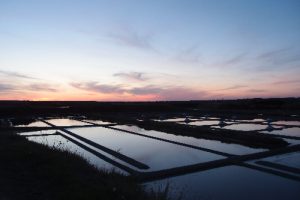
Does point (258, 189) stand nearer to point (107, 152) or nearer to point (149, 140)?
point (107, 152)

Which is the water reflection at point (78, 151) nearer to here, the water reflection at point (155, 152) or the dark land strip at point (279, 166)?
the water reflection at point (155, 152)

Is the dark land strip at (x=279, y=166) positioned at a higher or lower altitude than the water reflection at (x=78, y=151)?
lower

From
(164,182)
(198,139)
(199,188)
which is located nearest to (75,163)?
(164,182)

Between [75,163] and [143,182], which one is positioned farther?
[75,163]

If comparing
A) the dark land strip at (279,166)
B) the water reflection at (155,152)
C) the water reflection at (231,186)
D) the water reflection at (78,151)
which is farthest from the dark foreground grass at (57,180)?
the dark land strip at (279,166)

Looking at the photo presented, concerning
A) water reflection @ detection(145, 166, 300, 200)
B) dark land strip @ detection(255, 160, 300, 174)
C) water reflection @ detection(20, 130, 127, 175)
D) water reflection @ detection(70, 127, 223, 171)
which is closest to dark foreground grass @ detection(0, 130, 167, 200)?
water reflection @ detection(20, 130, 127, 175)

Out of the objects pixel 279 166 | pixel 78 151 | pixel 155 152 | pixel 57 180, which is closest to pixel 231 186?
pixel 279 166

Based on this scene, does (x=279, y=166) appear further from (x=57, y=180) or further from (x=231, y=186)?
(x=57, y=180)

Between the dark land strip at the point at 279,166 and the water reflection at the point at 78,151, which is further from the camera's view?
the water reflection at the point at 78,151
